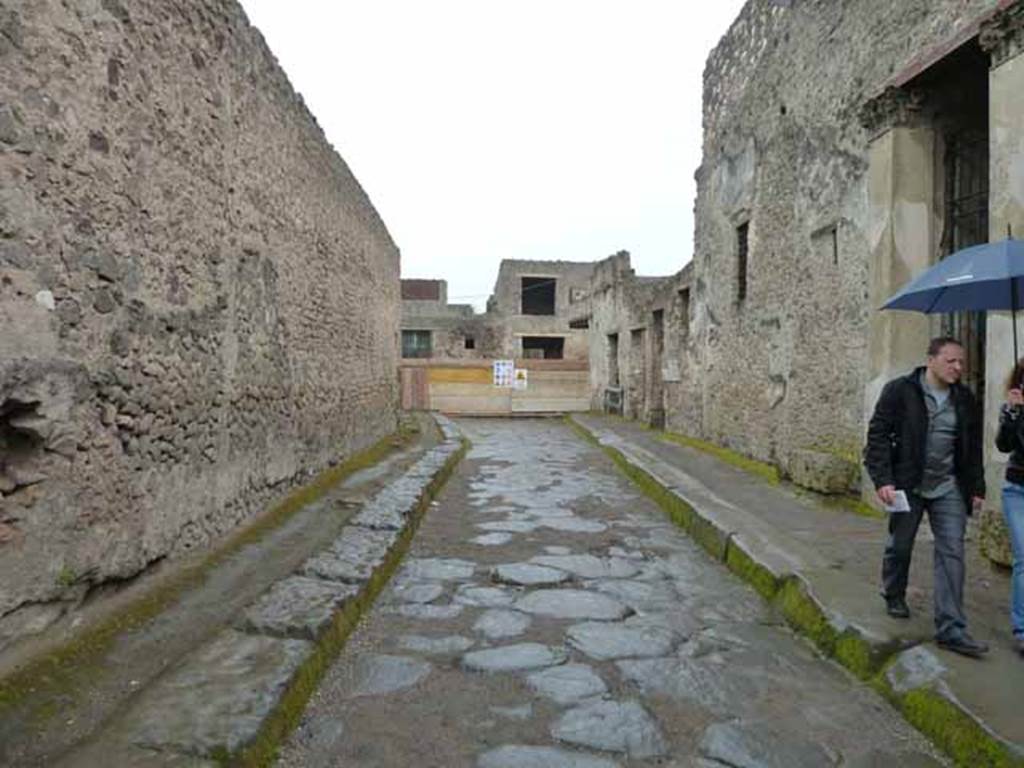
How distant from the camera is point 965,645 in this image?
9.72 ft

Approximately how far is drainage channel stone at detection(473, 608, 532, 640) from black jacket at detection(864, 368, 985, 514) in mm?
1789

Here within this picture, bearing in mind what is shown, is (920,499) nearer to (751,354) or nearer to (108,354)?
(108,354)

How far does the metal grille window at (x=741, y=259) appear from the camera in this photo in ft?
33.7

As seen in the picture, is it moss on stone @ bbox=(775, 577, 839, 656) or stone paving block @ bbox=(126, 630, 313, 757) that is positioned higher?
stone paving block @ bbox=(126, 630, 313, 757)

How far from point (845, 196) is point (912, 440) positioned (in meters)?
4.35

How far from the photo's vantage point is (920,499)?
3295 mm

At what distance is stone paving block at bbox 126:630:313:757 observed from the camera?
228cm

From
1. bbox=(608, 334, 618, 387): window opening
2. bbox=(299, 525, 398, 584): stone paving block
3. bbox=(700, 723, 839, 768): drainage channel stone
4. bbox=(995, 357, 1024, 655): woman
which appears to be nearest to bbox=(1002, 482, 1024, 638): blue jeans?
bbox=(995, 357, 1024, 655): woman

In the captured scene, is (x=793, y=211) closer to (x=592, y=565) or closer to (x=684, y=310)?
(x=592, y=565)

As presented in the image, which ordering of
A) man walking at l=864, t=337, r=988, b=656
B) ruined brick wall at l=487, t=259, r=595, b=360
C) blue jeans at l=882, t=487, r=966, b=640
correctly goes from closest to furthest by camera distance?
blue jeans at l=882, t=487, r=966, b=640 → man walking at l=864, t=337, r=988, b=656 → ruined brick wall at l=487, t=259, r=595, b=360

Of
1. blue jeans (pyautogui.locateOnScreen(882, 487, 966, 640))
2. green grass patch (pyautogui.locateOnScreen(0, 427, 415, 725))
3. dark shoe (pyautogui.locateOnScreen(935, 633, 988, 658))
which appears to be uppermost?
blue jeans (pyautogui.locateOnScreen(882, 487, 966, 640))

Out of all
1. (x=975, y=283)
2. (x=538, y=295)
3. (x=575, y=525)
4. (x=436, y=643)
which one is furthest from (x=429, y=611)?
(x=538, y=295)

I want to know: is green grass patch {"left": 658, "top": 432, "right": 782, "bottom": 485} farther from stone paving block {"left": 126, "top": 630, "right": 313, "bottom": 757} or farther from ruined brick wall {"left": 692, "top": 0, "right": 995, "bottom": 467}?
stone paving block {"left": 126, "top": 630, "right": 313, "bottom": 757}

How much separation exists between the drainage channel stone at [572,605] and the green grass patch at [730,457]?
13.4 ft
